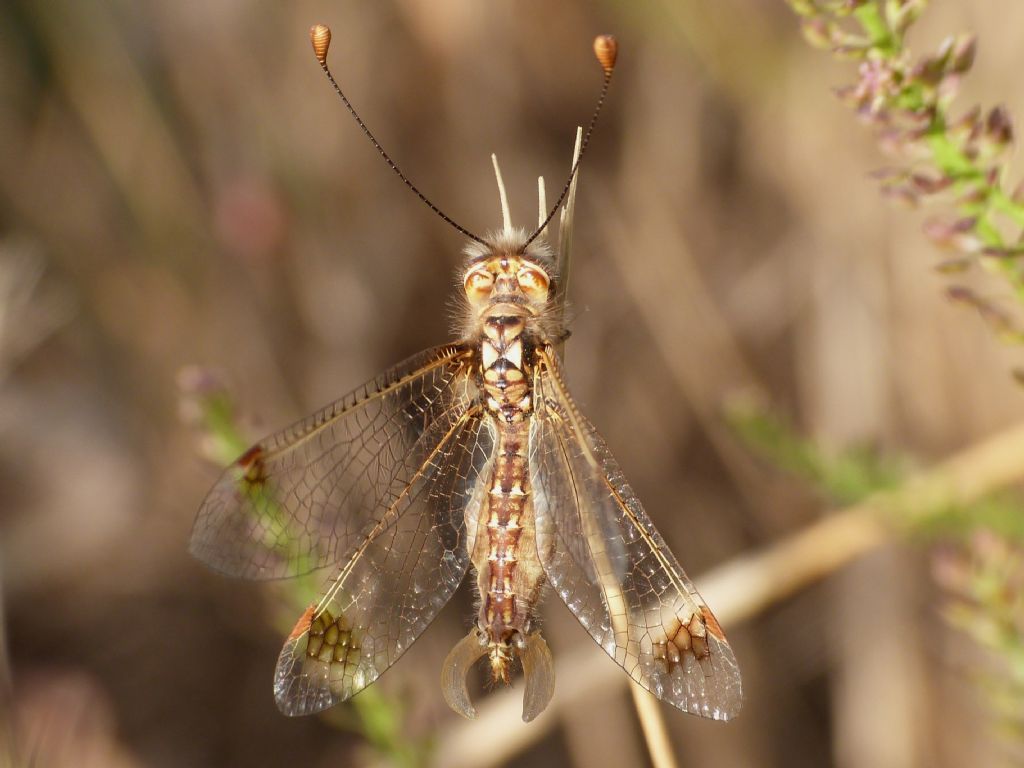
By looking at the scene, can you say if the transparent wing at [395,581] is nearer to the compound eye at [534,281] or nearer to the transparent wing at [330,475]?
the transparent wing at [330,475]

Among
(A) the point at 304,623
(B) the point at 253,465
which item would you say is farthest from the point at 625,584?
(B) the point at 253,465

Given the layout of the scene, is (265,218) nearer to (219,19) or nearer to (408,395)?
(219,19)

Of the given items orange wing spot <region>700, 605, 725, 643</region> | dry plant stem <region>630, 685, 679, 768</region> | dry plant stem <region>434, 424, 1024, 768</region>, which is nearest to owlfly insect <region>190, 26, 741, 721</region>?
orange wing spot <region>700, 605, 725, 643</region>

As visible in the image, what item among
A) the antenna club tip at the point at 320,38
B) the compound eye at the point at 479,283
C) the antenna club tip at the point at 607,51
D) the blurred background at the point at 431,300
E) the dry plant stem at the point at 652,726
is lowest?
the dry plant stem at the point at 652,726

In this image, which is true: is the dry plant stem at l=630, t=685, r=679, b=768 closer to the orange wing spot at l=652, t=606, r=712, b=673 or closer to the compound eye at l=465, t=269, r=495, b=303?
the orange wing spot at l=652, t=606, r=712, b=673

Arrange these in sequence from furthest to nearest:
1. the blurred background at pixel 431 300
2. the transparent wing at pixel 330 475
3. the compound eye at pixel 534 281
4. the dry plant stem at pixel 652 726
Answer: the blurred background at pixel 431 300, the compound eye at pixel 534 281, the transparent wing at pixel 330 475, the dry plant stem at pixel 652 726

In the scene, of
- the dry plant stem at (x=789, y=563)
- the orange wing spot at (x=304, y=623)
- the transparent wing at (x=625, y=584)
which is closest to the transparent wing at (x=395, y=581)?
the orange wing spot at (x=304, y=623)

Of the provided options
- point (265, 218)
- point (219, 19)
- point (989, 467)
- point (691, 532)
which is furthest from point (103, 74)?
point (989, 467)
